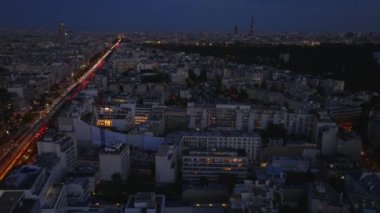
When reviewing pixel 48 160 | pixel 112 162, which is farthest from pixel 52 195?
pixel 112 162

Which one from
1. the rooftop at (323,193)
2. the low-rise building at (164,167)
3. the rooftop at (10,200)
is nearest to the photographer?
the rooftop at (10,200)

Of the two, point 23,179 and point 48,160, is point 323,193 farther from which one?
point 48,160

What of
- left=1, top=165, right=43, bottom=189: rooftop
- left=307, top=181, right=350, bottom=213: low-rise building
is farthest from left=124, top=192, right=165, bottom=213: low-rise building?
left=307, top=181, right=350, bottom=213: low-rise building

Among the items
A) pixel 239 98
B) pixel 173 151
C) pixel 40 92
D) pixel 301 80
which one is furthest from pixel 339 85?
pixel 40 92

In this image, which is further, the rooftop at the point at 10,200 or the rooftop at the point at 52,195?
the rooftop at the point at 52,195

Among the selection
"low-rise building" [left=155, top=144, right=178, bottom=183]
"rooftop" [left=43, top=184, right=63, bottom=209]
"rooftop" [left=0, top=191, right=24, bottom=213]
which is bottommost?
"low-rise building" [left=155, top=144, right=178, bottom=183]

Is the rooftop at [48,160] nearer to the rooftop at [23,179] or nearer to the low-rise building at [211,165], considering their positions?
the rooftop at [23,179]

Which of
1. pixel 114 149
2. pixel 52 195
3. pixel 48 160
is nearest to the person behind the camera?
pixel 52 195

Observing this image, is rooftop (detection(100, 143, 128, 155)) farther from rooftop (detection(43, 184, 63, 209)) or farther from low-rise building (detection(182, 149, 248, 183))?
rooftop (detection(43, 184, 63, 209))

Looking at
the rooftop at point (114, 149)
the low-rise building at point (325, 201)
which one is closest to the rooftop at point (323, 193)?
the low-rise building at point (325, 201)

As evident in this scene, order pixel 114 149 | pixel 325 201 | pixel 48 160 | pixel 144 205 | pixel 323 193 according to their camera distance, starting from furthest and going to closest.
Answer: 1. pixel 114 149
2. pixel 48 160
3. pixel 323 193
4. pixel 325 201
5. pixel 144 205

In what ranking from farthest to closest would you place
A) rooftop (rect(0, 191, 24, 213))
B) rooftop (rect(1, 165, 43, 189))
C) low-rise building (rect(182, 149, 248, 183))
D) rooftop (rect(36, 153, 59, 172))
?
low-rise building (rect(182, 149, 248, 183)) < rooftop (rect(36, 153, 59, 172)) < rooftop (rect(1, 165, 43, 189)) < rooftop (rect(0, 191, 24, 213))

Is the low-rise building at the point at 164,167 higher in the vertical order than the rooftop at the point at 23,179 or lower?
lower
